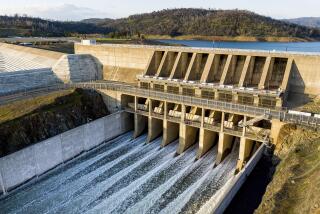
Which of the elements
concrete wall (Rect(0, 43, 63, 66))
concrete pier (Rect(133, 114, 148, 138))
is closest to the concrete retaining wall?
concrete pier (Rect(133, 114, 148, 138))

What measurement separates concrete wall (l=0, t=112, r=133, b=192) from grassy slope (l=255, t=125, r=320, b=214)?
79.3ft

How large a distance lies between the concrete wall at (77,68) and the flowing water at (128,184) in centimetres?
1862

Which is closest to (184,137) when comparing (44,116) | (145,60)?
(145,60)

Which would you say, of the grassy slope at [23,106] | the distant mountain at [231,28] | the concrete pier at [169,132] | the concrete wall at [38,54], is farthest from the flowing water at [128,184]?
the distant mountain at [231,28]

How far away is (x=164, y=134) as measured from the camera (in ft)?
141

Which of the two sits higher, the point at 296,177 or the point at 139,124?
the point at 296,177

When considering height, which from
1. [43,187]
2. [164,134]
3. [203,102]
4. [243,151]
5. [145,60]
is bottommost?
[43,187]

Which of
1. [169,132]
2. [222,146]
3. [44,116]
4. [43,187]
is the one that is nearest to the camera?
[43,187]

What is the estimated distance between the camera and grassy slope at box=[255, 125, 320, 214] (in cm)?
1902

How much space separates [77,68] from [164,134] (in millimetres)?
22941

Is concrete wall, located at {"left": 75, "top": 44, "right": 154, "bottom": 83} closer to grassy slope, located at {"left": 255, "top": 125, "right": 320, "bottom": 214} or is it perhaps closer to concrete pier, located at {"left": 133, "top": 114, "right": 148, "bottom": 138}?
concrete pier, located at {"left": 133, "top": 114, "right": 148, "bottom": 138}

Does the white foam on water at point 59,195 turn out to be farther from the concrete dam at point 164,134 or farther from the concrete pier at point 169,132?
the concrete pier at point 169,132

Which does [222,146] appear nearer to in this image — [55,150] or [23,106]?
[55,150]

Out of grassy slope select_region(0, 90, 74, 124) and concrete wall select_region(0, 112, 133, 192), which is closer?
concrete wall select_region(0, 112, 133, 192)
